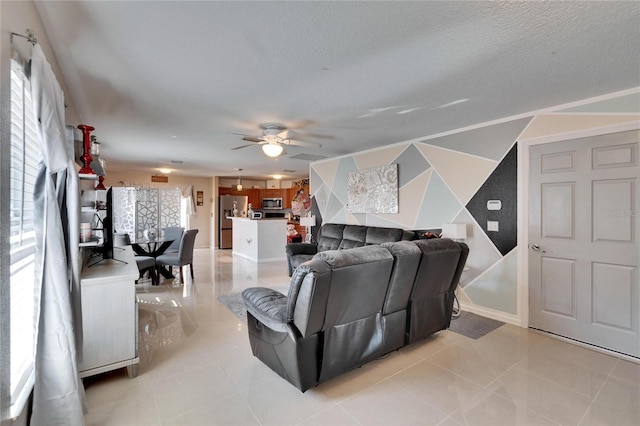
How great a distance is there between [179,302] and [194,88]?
292 centimetres

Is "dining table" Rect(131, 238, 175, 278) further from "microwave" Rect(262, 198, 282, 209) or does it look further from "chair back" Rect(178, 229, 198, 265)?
"microwave" Rect(262, 198, 282, 209)

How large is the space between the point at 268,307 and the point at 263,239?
5266 mm

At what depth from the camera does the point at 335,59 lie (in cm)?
224

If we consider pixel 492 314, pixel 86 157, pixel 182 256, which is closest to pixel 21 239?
pixel 86 157

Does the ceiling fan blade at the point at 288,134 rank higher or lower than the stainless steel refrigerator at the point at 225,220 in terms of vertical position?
higher

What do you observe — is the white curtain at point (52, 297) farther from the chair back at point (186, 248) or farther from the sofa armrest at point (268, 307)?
the chair back at point (186, 248)

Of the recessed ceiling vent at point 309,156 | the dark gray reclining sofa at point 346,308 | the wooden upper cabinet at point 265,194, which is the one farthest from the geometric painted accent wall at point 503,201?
the wooden upper cabinet at point 265,194

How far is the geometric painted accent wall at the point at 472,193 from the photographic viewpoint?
11.8ft

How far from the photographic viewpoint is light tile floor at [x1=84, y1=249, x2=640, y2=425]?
1946 mm

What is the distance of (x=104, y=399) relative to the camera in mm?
2094

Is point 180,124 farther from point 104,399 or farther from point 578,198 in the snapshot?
point 578,198

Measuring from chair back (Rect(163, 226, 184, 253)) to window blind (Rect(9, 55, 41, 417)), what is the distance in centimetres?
450

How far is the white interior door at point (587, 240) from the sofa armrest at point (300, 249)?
3.41 metres

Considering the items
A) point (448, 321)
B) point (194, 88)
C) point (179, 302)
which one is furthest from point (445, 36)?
point (179, 302)
